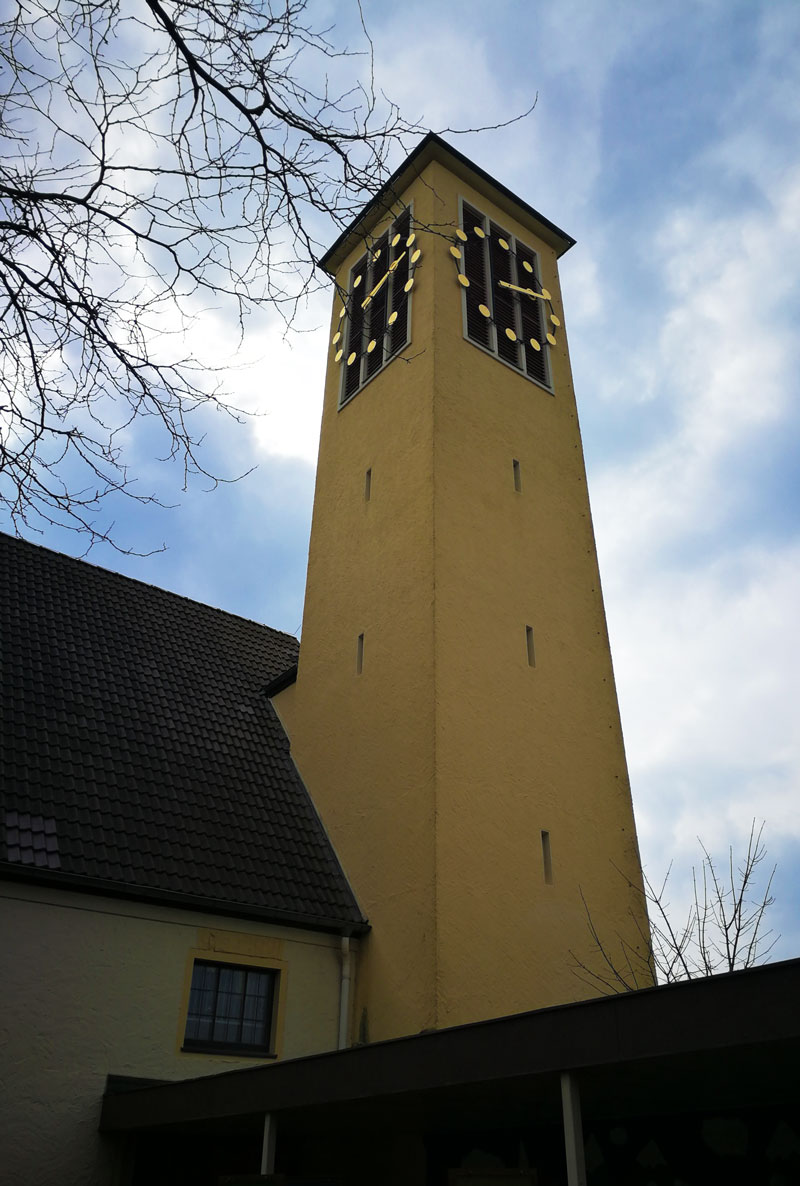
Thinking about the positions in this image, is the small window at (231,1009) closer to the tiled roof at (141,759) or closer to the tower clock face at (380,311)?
the tiled roof at (141,759)

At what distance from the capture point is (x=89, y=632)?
542 inches

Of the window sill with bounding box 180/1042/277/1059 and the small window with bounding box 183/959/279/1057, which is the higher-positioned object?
the small window with bounding box 183/959/279/1057

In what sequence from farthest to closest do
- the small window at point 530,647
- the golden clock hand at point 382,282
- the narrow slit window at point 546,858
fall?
the golden clock hand at point 382,282
the small window at point 530,647
the narrow slit window at point 546,858

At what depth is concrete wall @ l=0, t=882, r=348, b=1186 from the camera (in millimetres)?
8359

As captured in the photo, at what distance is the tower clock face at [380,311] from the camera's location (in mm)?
16125

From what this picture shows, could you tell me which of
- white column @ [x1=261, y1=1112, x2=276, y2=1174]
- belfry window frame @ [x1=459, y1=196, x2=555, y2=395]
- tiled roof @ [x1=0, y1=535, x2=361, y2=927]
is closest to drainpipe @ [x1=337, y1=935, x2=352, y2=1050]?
tiled roof @ [x1=0, y1=535, x2=361, y2=927]

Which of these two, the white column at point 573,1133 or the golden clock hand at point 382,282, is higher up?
the golden clock hand at point 382,282

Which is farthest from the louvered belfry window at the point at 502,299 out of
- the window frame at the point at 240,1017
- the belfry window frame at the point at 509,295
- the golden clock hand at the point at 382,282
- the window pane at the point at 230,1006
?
the window pane at the point at 230,1006

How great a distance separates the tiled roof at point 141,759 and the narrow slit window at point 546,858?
93.8 inches

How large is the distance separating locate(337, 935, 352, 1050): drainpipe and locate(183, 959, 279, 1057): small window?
82cm

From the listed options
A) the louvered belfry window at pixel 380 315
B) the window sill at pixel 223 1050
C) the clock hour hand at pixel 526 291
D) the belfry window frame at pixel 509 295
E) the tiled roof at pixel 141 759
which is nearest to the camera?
the window sill at pixel 223 1050

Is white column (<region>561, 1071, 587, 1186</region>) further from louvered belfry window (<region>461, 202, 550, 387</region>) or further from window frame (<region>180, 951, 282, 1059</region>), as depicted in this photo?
louvered belfry window (<region>461, 202, 550, 387</region>)

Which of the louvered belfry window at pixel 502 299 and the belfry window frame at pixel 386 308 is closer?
the belfry window frame at pixel 386 308


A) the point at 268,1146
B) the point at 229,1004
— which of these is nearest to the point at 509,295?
the point at 229,1004
